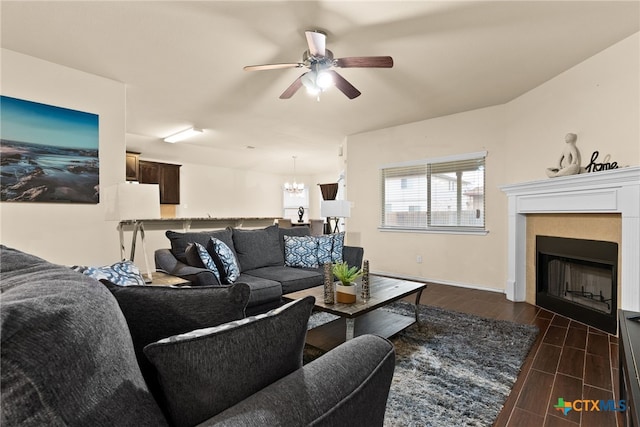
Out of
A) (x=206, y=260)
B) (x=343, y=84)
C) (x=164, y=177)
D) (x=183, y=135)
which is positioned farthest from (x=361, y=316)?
(x=164, y=177)

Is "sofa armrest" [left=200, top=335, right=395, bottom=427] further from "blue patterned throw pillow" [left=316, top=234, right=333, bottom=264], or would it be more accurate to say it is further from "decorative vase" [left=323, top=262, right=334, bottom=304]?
"blue patterned throw pillow" [left=316, top=234, right=333, bottom=264]

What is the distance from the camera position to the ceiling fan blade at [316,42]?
228cm

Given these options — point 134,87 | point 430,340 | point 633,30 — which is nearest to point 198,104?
point 134,87

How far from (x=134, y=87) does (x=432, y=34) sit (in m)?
3.25

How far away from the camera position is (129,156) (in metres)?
6.40

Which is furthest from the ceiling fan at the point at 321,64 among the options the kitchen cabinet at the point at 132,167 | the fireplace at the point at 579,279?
the kitchen cabinet at the point at 132,167

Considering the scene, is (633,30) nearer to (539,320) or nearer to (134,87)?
(539,320)

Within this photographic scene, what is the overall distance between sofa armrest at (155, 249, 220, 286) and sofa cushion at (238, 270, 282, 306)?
319 mm

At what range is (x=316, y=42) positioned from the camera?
92.2 inches

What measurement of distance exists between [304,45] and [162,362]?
110 inches

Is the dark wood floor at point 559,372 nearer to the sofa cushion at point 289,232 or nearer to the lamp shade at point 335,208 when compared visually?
the sofa cushion at point 289,232

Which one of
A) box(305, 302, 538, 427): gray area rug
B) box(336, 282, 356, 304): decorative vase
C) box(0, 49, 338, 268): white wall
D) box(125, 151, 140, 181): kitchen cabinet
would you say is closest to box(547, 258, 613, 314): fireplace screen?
box(305, 302, 538, 427): gray area rug

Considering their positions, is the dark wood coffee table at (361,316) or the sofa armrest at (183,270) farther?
the sofa armrest at (183,270)

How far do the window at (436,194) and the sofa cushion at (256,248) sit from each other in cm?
231
